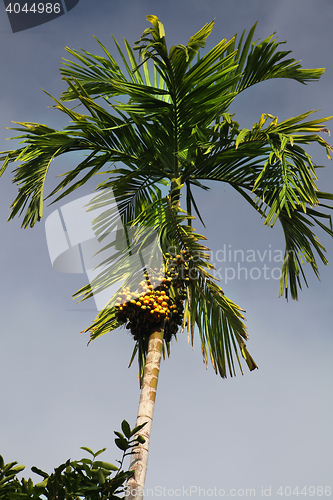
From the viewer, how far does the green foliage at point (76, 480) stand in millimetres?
3438

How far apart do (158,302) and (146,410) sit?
3.39 ft

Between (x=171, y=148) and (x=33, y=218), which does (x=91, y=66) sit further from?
(x=33, y=218)

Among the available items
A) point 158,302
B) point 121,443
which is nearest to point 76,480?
point 121,443

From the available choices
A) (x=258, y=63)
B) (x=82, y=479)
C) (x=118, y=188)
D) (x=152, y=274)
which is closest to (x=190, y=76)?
(x=258, y=63)

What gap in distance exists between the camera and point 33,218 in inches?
201

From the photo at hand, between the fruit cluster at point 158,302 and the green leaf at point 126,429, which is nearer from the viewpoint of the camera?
the green leaf at point 126,429

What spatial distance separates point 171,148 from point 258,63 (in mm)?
1489

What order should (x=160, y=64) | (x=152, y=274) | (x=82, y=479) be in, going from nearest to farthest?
(x=82, y=479) → (x=160, y=64) → (x=152, y=274)

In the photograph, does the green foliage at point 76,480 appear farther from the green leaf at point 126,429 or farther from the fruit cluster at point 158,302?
the fruit cluster at point 158,302

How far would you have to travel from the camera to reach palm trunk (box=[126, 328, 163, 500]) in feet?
11.8

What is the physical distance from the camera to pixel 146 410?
13.2 feet

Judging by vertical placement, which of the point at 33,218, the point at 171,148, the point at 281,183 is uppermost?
the point at 171,148

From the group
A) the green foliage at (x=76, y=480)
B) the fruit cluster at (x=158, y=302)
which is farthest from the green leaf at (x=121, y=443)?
the fruit cluster at (x=158, y=302)

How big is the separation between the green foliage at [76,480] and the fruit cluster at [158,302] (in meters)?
1.08
